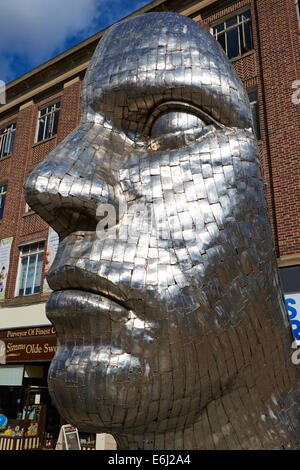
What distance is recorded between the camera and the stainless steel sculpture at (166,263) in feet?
2.74

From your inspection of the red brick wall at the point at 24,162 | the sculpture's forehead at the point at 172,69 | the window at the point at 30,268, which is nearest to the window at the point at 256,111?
the red brick wall at the point at 24,162

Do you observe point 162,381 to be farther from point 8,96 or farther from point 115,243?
point 8,96

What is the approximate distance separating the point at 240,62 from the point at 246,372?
9.23 meters

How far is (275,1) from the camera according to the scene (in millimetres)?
8453

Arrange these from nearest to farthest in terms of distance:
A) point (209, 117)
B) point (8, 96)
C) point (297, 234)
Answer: point (209, 117) → point (297, 234) → point (8, 96)

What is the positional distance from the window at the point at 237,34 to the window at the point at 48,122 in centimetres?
575

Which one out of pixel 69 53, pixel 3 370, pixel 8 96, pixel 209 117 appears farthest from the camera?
pixel 8 96

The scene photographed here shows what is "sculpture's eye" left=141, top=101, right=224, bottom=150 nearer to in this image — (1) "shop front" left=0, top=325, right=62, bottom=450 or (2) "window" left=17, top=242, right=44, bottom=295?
(1) "shop front" left=0, top=325, right=62, bottom=450

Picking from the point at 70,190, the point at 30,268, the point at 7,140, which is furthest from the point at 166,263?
the point at 7,140

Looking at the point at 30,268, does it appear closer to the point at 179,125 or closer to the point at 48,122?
the point at 48,122

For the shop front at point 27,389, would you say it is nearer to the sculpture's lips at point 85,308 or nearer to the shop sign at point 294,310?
the shop sign at point 294,310

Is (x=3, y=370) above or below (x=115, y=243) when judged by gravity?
above

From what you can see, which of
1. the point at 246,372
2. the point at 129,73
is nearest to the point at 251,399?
the point at 246,372

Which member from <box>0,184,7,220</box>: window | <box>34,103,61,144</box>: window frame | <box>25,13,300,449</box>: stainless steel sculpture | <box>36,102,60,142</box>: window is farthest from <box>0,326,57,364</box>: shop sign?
<box>25,13,300,449</box>: stainless steel sculpture
